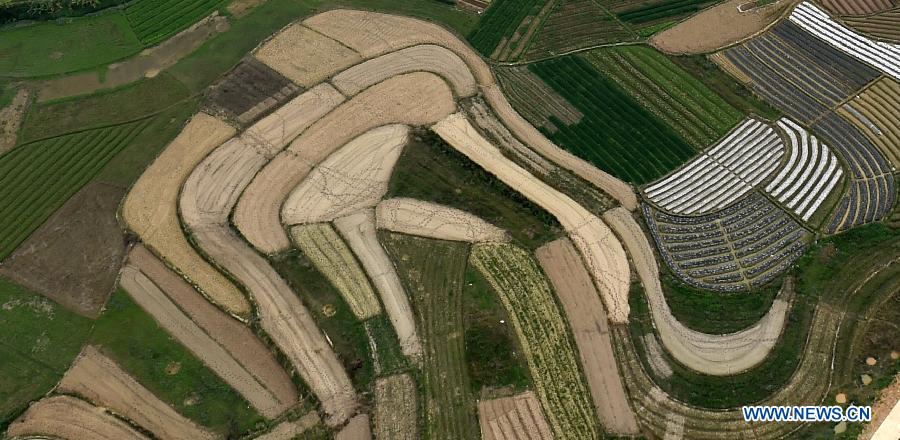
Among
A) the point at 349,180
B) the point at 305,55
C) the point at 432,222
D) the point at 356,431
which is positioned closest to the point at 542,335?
the point at 432,222

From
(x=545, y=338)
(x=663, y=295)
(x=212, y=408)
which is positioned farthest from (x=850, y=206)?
(x=212, y=408)

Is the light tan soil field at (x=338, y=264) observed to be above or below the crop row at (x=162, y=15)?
below

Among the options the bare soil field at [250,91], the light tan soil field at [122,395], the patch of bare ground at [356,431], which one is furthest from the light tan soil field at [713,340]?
the bare soil field at [250,91]

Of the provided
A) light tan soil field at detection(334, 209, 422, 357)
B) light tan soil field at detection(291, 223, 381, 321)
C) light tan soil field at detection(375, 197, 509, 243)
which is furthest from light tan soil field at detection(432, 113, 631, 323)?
light tan soil field at detection(291, 223, 381, 321)

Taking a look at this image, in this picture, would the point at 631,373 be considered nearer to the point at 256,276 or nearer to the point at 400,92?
the point at 256,276

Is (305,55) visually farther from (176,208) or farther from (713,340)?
(713,340)

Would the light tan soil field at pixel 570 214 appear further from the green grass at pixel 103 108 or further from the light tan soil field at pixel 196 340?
the green grass at pixel 103 108
